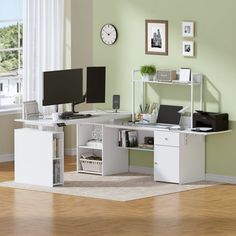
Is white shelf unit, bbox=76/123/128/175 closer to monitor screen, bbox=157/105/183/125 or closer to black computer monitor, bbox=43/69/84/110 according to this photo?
black computer monitor, bbox=43/69/84/110

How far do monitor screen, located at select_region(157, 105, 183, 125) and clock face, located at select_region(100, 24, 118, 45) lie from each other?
44.2 inches

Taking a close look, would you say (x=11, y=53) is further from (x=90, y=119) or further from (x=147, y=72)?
(x=147, y=72)

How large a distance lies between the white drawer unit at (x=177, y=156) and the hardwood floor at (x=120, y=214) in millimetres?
425

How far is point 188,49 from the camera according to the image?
11172mm

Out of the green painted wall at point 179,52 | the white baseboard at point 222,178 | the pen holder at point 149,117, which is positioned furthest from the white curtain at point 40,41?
the white baseboard at point 222,178

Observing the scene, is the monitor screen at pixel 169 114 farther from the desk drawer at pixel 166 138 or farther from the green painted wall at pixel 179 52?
the desk drawer at pixel 166 138

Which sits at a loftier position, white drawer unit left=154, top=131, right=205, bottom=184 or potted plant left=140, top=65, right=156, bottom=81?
potted plant left=140, top=65, right=156, bottom=81

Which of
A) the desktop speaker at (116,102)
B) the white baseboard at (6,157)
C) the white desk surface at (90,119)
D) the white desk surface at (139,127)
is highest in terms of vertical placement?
the desktop speaker at (116,102)

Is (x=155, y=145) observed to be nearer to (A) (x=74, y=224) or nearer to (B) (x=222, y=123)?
(B) (x=222, y=123)

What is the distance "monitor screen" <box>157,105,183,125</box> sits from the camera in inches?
443

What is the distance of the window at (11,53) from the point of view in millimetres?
12766

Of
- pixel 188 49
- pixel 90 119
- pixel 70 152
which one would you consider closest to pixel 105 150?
pixel 90 119

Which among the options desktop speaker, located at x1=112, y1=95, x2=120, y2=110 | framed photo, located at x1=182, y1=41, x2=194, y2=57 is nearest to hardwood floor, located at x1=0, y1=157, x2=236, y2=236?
framed photo, located at x1=182, y1=41, x2=194, y2=57

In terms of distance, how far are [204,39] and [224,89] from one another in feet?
2.06
